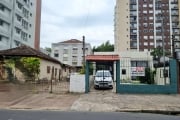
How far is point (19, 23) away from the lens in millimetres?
54969

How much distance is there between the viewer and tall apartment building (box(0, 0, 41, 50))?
157 ft

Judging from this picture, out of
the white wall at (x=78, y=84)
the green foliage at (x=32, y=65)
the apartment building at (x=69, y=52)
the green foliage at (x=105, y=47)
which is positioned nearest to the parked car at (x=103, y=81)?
the white wall at (x=78, y=84)

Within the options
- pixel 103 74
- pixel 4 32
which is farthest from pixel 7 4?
pixel 103 74

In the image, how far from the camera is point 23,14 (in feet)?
189

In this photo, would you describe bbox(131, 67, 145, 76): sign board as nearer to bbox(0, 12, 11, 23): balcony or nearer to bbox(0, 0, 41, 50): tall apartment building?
bbox(0, 0, 41, 50): tall apartment building

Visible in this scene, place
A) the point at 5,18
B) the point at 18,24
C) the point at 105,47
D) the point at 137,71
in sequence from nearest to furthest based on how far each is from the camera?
the point at 137,71 < the point at 5,18 < the point at 18,24 < the point at 105,47

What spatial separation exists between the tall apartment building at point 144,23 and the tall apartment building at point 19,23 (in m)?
31.2

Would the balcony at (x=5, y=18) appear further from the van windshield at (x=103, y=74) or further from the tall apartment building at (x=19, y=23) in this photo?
the van windshield at (x=103, y=74)

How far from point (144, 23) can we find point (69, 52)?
28974mm

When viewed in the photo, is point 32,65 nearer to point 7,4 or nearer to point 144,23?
point 7,4

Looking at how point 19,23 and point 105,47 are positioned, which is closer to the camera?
point 19,23

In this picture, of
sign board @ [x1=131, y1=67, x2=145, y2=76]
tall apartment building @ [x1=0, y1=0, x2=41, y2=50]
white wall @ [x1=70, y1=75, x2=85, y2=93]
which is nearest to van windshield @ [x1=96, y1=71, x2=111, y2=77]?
sign board @ [x1=131, y1=67, x2=145, y2=76]

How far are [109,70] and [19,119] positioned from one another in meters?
18.5

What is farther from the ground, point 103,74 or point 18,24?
point 18,24
